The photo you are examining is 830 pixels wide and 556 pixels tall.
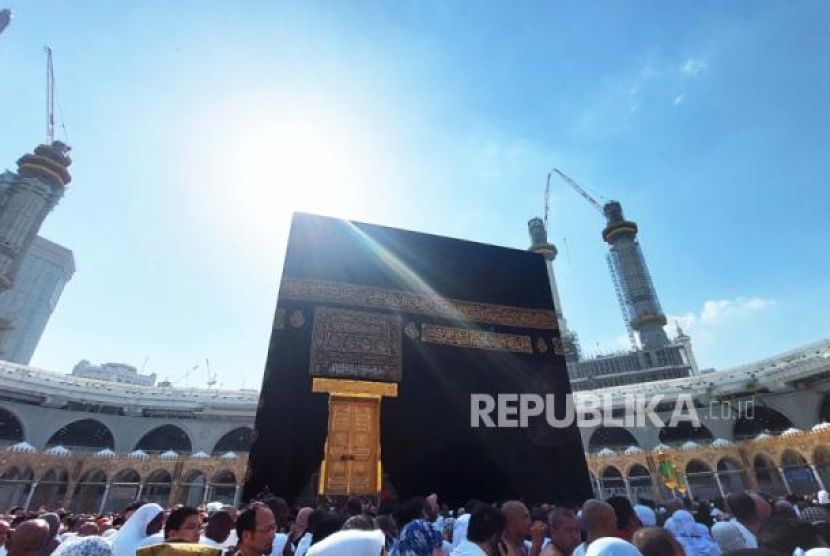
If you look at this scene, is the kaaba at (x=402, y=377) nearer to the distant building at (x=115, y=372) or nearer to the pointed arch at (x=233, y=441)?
the pointed arch at (x=233, y=441)

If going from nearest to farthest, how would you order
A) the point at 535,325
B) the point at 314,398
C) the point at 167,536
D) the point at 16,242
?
the point at 167,536 < the point at 314,398 < the point at 535,325 < the point at 16,242

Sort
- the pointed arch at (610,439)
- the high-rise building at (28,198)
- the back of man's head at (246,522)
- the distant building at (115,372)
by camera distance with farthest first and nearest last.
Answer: the distant building at (115,372), the high-rise building at (28,198), the pointed arch at (610,439), the back of man's head at (246,522)

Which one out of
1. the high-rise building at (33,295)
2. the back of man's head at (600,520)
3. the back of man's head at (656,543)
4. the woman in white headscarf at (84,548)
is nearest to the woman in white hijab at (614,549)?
the back of man's head at (656,543)

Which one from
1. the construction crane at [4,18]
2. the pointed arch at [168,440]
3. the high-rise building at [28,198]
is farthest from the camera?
the construction crane at [4,18]

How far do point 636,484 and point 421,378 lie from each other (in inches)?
647

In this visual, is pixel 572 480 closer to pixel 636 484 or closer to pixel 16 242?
pixel 636 484

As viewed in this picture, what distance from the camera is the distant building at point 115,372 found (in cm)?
6448

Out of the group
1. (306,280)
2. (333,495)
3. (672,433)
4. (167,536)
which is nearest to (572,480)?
(333,495)

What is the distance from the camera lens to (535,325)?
10211 mm

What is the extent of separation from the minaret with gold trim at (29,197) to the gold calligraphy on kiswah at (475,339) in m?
31.5

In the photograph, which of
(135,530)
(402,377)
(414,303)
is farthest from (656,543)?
(414,303)

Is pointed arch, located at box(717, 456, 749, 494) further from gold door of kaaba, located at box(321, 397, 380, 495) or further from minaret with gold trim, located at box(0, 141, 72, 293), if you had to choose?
minaret with gold trim, located at box(0, 141, 72, 293)

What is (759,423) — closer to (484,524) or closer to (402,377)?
(402,377)

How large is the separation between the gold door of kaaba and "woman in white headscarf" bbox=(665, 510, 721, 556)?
5276mm
